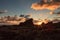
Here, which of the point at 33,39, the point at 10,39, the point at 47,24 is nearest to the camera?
the point at 10,39

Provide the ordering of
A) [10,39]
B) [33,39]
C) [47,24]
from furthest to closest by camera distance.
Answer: [47,24], [33,39], [10,39]

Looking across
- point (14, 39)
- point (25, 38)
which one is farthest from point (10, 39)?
point (25, 38)

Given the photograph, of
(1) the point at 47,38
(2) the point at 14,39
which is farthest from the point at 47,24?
(2) the point at 14,39

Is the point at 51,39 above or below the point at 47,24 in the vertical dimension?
below

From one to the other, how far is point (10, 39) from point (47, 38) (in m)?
14.3

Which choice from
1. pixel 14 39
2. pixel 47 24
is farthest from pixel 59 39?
pixel 47 24

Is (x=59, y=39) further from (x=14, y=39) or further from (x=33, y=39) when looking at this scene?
(x=14, y=39)

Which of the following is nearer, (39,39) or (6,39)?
(6,39)

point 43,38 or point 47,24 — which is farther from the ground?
point 47,24

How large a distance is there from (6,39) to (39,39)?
1206 cm

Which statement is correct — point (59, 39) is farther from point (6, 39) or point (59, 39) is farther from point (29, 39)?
point (6, 39)

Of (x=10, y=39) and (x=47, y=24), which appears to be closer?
(x=10, y=39)

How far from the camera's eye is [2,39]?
2133 inches

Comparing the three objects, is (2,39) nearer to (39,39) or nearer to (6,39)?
(6,39)
